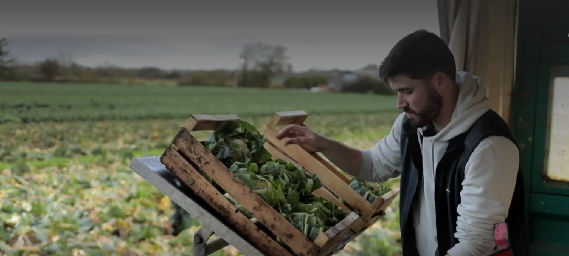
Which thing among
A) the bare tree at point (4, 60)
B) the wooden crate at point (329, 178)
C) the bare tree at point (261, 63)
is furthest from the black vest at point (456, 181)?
the bare tree at point (4, 60)

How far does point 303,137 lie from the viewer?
5.92ft

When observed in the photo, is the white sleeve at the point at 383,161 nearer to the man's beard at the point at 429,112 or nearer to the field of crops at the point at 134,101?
the man's beard at the point at 429,112

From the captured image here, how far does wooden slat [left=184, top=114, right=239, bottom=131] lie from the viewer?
4.59 feet

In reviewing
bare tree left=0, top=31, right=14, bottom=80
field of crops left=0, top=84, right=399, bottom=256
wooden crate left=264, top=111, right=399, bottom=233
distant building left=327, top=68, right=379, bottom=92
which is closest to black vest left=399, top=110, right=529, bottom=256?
wooden crate left=264, top=111, right=399, bottom=233

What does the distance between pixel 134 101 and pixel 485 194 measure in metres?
2.59

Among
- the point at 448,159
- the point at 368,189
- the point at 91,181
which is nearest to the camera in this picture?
the point at 448,159

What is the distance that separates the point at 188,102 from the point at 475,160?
8.30ft

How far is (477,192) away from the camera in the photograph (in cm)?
138

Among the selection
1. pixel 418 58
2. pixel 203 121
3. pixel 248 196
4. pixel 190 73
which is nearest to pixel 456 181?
pixel 418 58

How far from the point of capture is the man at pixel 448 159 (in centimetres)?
139

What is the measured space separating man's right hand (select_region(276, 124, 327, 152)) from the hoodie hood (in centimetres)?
43

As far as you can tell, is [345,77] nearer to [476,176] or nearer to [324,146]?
[324,146]

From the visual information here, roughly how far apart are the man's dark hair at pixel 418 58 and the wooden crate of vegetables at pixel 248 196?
45 centimetres

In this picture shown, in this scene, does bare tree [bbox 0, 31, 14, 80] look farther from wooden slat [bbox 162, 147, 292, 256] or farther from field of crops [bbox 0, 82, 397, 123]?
wooden slat [bbox 162, 147, 292, 256]
